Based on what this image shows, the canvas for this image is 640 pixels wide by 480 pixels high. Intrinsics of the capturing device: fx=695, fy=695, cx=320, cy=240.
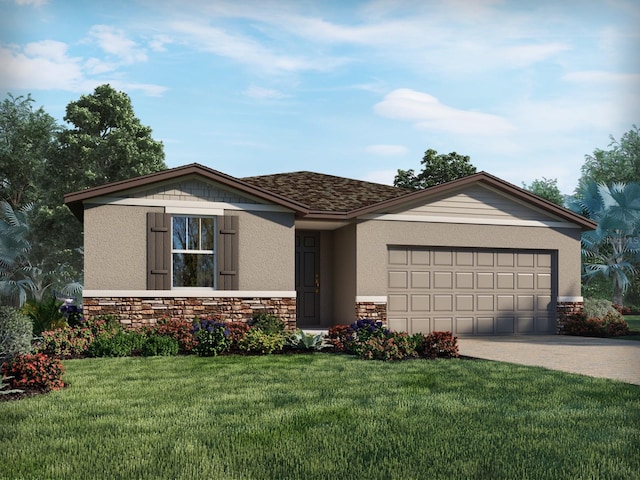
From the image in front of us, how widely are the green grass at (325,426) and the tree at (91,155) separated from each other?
19529 mm

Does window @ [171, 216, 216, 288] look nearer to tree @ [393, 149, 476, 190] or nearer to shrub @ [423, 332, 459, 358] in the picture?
shrub @ [423, 332, 459, 358]

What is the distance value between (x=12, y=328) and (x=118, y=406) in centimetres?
338

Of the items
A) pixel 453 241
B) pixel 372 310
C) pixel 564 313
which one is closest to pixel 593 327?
pixel 564 313

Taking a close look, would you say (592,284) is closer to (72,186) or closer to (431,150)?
(431,150)

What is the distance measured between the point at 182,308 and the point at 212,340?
2.59 metres

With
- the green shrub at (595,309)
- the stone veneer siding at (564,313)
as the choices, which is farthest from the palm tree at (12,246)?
the green shrub at (595,309)

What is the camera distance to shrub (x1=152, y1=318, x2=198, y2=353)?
12758 mm

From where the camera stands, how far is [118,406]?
24.5 ft

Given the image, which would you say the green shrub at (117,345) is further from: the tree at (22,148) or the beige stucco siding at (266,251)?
the tree at (22,148)

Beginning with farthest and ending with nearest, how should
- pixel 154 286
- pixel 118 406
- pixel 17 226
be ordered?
pixel 17 226 < pixel 154 286 < pixel 118 406

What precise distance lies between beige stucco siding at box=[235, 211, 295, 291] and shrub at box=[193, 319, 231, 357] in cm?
270

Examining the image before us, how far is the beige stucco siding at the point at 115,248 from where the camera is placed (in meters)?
14.3

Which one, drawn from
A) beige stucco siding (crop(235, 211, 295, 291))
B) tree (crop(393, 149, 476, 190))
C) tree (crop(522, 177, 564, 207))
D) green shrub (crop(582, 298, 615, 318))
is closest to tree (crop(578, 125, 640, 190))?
tree (crop(522, 177, 564, 207))

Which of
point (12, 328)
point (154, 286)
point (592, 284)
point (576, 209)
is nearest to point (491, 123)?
point (12, 328)
